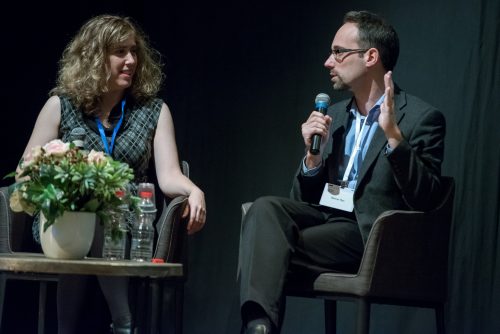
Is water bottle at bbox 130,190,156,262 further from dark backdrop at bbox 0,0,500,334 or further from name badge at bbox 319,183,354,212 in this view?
dark backdrop at bbox 0,0,500,334

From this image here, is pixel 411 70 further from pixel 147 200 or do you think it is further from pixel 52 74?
pixel 52 74

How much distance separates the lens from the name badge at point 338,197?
3107 mm

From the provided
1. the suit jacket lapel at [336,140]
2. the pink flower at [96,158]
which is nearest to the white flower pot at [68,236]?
the pink flower at [96,158]

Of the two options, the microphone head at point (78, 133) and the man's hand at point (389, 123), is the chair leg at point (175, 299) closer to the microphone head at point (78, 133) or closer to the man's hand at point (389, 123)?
the microphone head at point (78, 133)

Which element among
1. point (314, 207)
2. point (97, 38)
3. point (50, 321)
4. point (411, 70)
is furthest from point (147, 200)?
point (50, 321)

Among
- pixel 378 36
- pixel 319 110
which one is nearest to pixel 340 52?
pixel 378 36

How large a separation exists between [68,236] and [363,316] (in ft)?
3.29

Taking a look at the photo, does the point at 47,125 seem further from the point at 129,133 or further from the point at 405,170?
the point at 405,170

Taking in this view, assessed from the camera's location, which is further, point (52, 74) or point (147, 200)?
point (52, 74)

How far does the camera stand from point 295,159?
447 cm

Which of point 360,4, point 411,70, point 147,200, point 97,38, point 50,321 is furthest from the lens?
point 50,321

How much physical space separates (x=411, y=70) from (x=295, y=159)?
32.9 inches

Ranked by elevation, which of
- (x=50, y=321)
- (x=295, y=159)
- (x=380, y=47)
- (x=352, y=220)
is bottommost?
(x=50, y=321)

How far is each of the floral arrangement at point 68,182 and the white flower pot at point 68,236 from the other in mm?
32
